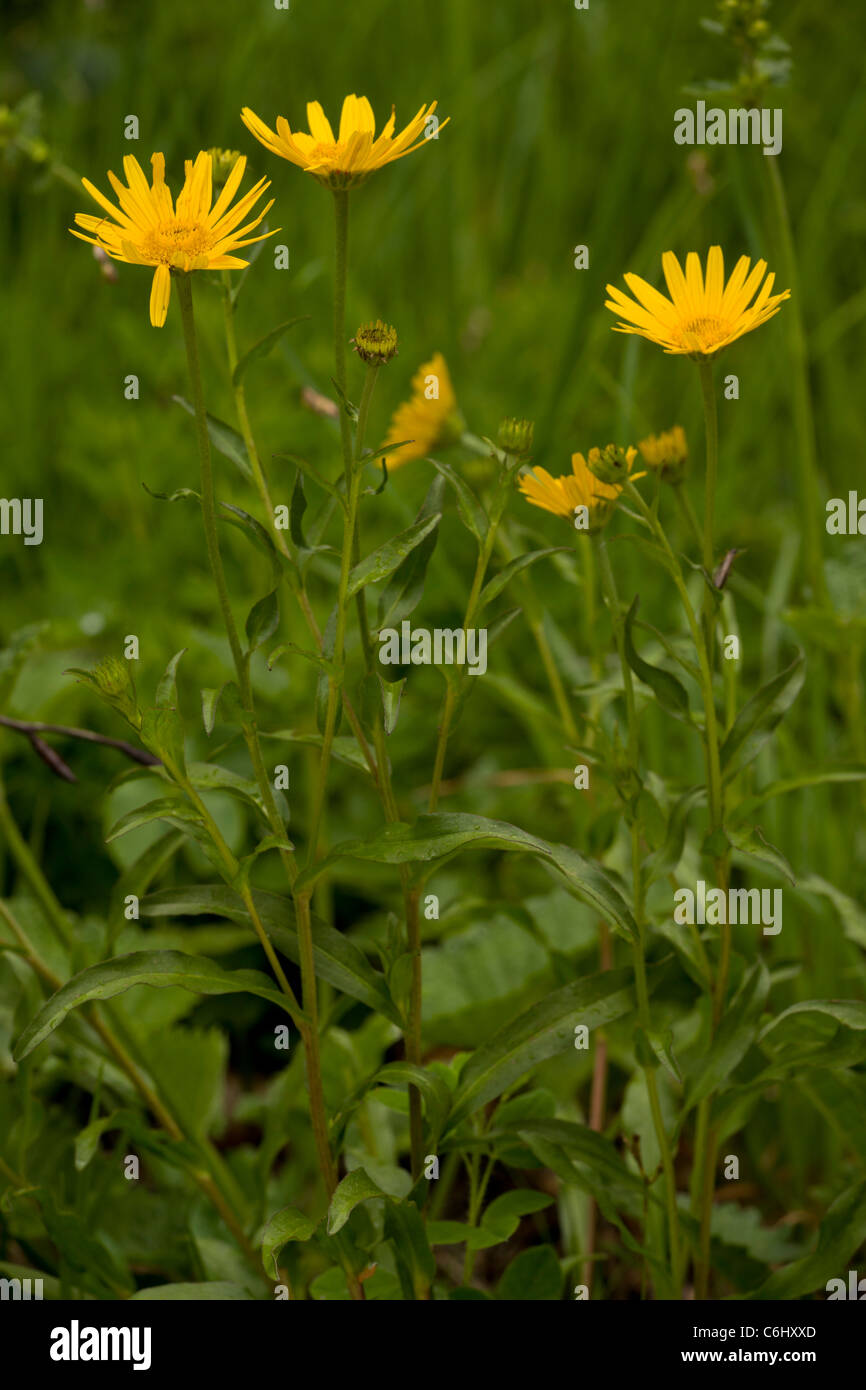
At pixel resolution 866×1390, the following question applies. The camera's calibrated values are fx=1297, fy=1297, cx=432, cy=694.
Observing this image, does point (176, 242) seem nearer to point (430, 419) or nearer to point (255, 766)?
point (255, 766)

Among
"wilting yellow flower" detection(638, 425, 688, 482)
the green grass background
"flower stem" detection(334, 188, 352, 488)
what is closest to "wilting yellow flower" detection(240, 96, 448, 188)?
"flower stem" detection(334, 188, 352, 488)

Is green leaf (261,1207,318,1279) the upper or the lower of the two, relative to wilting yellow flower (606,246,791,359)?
lower

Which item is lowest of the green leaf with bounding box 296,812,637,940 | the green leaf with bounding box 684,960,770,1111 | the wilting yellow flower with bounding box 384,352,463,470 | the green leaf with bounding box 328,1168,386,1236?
the green leaf with bounding box 328,1168,386,1236

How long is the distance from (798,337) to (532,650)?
1.97 ft

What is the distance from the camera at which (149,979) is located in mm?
696

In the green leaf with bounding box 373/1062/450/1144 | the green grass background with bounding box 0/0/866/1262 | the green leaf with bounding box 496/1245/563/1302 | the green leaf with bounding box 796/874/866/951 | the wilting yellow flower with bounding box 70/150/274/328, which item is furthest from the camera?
the green grass background with bounding box 0/0/866/1262

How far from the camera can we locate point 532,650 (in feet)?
5.48

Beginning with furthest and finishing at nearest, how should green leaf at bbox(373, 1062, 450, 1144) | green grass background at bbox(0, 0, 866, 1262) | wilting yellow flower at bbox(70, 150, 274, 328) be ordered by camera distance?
green grass background at bbox(0, 0, 866, 1262)
green leaf at bbox(373, 1062, 450, 1144)
wilting yellow flower at bbox(70, 150, 274, 328)

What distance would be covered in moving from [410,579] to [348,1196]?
13.4 inches

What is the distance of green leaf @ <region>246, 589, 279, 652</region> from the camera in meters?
0.72

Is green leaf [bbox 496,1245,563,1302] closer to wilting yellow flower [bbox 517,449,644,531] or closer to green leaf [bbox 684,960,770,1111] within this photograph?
green leaf [bbox 684,960,770,1111]

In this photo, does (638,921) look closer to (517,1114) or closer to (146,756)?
(517,1114)

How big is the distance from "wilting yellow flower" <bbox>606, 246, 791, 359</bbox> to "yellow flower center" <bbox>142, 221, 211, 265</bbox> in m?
0.20

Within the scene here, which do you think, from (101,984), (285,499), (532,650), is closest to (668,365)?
(532,650)
